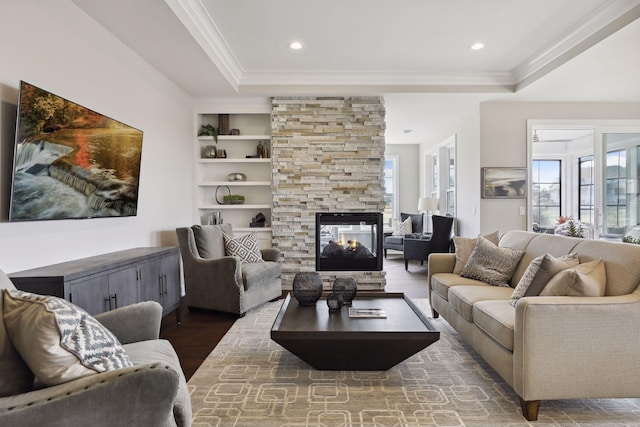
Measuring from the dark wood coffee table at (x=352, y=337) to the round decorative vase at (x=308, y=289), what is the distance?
155mm

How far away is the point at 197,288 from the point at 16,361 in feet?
9.18

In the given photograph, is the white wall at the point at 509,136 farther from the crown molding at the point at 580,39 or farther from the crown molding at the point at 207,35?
the crown molding at the point at 207,35

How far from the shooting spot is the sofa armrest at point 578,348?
76.4 inches

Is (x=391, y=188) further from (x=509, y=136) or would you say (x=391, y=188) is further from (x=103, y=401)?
(x=103, y=401)

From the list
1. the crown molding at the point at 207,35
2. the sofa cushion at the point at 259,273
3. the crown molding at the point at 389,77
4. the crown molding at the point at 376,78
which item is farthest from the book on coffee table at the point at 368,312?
the crown molding at the point at 376,78

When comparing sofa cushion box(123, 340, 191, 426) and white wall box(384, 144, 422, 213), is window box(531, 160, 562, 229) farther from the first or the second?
sofa cushion box(123, 340, 191, 426)

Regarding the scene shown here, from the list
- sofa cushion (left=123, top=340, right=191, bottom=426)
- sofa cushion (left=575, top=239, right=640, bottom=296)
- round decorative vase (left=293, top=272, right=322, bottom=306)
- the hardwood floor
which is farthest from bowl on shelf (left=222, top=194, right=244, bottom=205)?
sofa cushion (left=575, top=239, right=640, bottom=296)

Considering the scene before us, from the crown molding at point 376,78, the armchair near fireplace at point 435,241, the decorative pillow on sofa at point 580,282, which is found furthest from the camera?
the armchair near fireplace at point 435,241

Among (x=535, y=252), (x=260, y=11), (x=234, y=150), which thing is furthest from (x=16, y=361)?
(x=234, y=150)

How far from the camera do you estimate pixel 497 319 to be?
2240mm

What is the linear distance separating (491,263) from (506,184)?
2.31 m

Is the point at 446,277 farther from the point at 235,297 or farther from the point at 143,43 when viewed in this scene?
the point at 143,43

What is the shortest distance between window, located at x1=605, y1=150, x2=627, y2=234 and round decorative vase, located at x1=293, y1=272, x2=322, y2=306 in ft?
15.3

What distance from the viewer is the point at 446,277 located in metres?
3.48
